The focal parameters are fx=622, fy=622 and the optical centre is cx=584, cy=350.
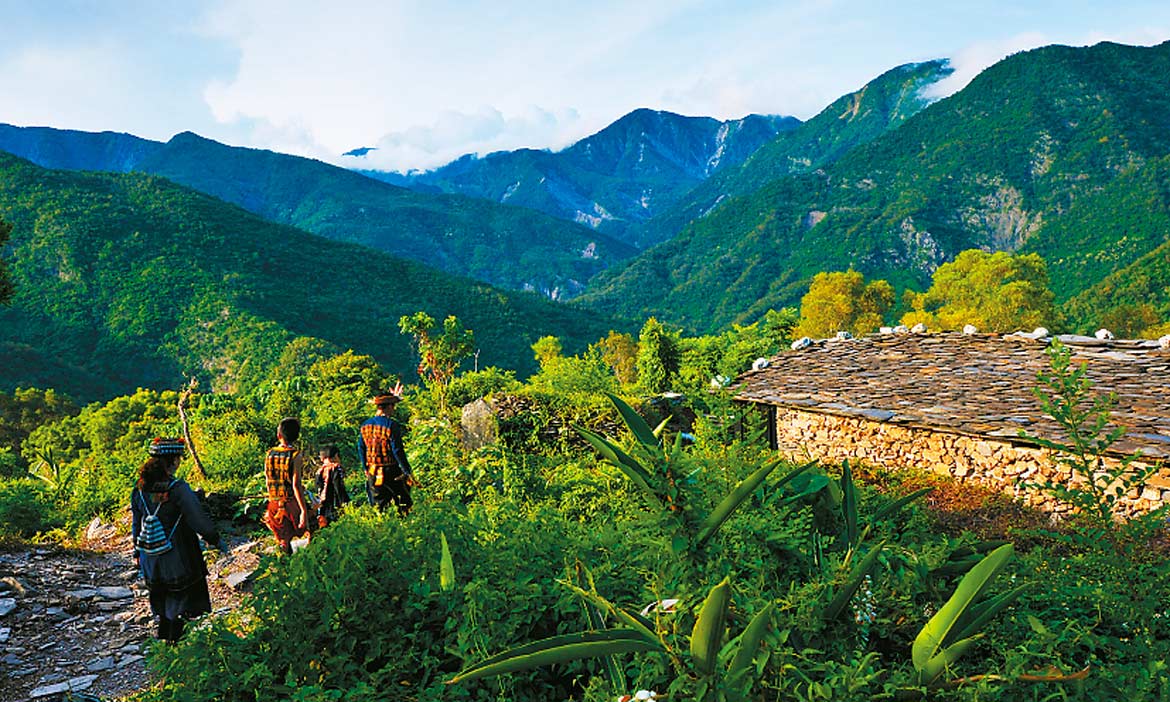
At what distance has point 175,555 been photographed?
4.27m

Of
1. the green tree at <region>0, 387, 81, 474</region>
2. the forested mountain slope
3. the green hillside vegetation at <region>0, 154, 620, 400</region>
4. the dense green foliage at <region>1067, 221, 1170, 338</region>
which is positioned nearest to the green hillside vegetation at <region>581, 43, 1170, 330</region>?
the dense green foliage at <region>1067, 221, 1170, 338</region>

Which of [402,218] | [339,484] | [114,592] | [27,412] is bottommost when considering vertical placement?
[114,592]

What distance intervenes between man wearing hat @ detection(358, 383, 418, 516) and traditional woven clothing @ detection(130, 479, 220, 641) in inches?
71.5

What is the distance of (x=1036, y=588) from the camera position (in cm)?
242

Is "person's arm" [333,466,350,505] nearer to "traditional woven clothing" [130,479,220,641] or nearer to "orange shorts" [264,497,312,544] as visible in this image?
"orange shorts" [264,497,312,544]

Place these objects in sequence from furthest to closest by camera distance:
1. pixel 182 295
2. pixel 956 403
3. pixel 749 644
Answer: pixel 182 295 → pixel 956 403 → pixel 749 644

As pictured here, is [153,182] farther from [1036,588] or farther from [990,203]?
[990,203]

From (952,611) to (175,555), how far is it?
4.64 meters

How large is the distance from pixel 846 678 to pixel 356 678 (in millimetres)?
1545

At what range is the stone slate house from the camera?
704 centimetres

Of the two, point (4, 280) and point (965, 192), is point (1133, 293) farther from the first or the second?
point (4, 280)

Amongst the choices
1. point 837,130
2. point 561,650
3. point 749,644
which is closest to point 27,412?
point 561,650

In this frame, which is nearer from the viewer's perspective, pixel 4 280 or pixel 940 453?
pixel 4 280

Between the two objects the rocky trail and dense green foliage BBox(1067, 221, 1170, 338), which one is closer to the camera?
the rocky trail
